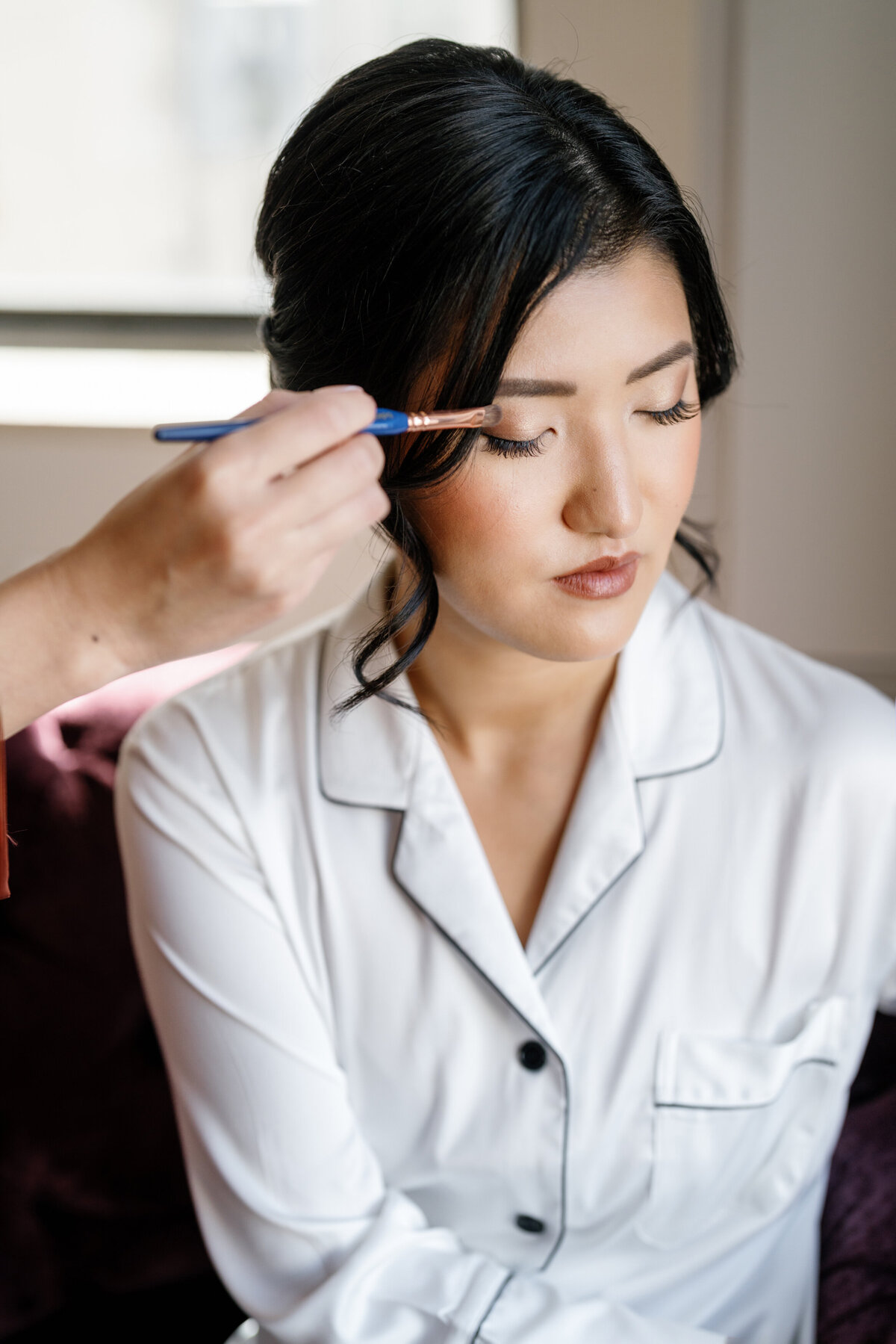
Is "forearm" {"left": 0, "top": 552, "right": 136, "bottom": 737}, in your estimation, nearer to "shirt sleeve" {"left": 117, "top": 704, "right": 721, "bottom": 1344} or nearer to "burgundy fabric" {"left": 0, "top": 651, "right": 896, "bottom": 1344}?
"shirt sleeve" {"left": 117, "top": 704, "right": 721, "bottom": 1344}

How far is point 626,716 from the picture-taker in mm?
984

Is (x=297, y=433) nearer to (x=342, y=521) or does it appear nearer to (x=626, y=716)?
(x=342, y=521)

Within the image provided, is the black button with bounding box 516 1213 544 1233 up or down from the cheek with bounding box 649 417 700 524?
down

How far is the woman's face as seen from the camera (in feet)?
2.54

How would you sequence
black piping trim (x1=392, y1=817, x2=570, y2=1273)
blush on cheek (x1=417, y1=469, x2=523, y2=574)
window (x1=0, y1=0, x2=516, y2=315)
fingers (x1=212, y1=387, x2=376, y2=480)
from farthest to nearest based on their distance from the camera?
window (x1=0, y1=0, x2=516, y2=315), black piping trim (x1=392, y1=817, x2=570, y2=1273), blush on cheek (x1=417, y1=469, x2=523, y2=574), fingers (x1=212, y1=387, x2=376, y2=480)

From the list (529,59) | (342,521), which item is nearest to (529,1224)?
(342,521)

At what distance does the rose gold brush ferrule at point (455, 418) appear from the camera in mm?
690

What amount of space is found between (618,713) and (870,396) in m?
0.64

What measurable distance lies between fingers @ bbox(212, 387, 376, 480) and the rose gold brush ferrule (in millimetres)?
67

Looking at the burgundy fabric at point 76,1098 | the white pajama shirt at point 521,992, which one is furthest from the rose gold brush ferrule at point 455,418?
the burgundy fabric at point 76,1098

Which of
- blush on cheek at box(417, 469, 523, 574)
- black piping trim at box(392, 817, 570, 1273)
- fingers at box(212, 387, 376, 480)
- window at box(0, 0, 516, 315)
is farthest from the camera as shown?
window at box(0, 0, 516, 315)

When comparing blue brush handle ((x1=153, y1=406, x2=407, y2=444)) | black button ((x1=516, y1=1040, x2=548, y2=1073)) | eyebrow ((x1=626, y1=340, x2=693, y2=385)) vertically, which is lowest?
black button ((x1=516, y1=1040, x2=548, y2=1073))

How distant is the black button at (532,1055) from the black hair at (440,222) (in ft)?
1.20

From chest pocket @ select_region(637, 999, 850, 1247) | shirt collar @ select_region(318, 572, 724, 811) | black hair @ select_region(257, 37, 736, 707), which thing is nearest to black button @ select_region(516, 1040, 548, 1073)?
chest pocket @ select_region(637, 999, 850, 1247)
